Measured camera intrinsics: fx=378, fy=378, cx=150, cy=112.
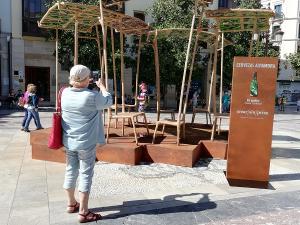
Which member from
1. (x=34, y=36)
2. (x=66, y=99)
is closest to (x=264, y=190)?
(x=66, y=99)

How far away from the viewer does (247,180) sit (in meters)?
5.70

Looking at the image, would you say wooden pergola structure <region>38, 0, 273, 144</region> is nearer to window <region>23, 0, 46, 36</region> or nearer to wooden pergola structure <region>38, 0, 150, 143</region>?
wooden pergola structure <region>38, 0, 150, 143</region>

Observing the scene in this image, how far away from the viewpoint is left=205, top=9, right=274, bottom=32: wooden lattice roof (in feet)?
22.0

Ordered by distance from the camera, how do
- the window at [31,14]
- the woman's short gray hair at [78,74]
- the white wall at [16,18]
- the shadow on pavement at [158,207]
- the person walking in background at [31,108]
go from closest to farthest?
the woman's short gray hair at [78,74]
the shadow on pavement at [158,207]
the person walking in background at [31,108]
the white wall at [16,18]
the window at [31,14]

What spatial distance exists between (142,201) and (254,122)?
6.71 ft

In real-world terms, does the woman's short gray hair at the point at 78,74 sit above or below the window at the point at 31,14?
below

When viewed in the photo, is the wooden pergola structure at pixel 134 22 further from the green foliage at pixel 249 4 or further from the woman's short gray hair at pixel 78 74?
the green foliage at pixel 249 4

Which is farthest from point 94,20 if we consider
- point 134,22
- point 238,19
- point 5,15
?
point 5,15

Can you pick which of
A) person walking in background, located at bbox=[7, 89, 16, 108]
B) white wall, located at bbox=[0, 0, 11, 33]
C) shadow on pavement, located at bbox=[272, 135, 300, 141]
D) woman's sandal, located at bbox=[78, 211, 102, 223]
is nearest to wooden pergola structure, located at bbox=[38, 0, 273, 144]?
woman's sandal, located at bbox=[78, 211, 102, 223]

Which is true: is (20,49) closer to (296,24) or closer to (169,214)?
(169,214)

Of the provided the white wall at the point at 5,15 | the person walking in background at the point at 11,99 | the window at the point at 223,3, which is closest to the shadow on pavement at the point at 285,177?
the person walking in background at the point at 11,99

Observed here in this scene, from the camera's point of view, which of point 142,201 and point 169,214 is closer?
point 169,214

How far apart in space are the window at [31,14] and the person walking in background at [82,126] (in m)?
20.6

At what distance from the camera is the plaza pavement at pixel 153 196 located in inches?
168
